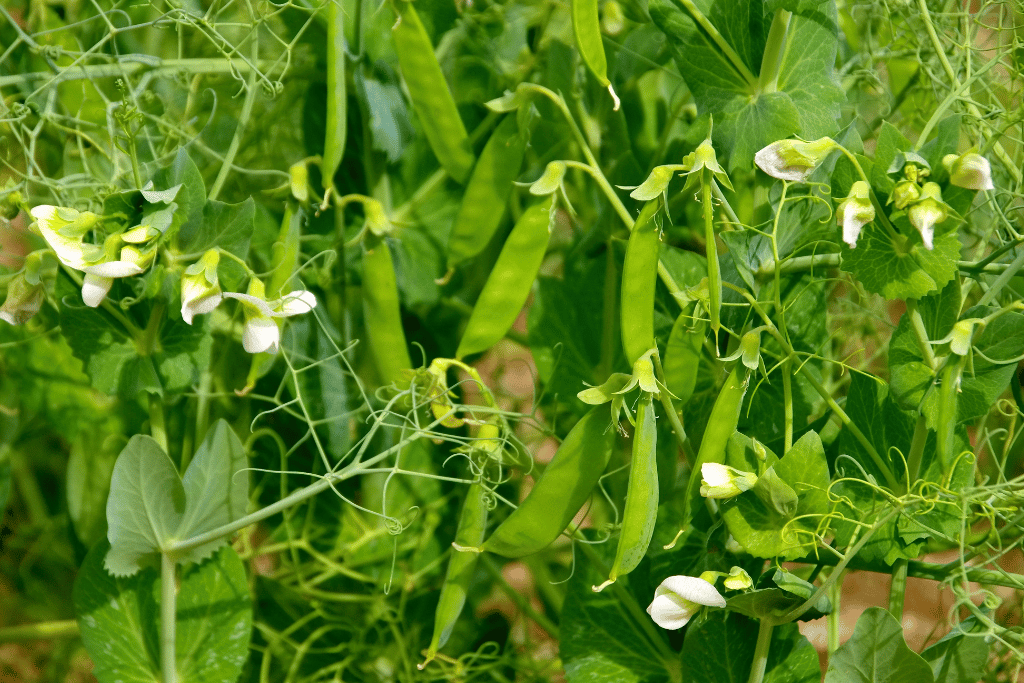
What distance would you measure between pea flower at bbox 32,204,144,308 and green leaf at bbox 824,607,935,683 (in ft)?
1.64

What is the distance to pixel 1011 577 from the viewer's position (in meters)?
0.54

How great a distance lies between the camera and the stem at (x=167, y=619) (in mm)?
606

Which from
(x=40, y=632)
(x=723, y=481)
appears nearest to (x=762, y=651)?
(x=723, y=481)

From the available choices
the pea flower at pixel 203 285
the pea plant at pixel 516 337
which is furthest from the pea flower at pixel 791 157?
the pea flower at pixel 203 285

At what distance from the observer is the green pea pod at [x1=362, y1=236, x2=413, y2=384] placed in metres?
0.67

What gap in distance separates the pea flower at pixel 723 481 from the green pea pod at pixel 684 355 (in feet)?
0.22

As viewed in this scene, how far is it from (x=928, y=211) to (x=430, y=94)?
0.38 meters

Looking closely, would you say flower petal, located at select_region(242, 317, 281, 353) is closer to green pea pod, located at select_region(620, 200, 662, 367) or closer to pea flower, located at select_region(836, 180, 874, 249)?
green pea pod, located at select_region(620, 200, 662, 367)

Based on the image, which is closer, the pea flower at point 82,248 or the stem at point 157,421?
the pea flower at point 82,248

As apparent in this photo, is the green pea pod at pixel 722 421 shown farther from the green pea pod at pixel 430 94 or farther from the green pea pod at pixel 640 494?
the green pea pod at pixel 430 94

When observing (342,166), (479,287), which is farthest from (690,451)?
(342,166)

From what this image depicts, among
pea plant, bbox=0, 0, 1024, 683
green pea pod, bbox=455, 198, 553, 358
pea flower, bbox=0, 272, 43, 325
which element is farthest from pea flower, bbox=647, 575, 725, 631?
pea flower, bbox=0, 272, 43, 325

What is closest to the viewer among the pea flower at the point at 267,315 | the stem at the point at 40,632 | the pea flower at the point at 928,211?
the pea flower at the point at 928,211

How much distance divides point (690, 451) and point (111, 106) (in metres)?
0.53
